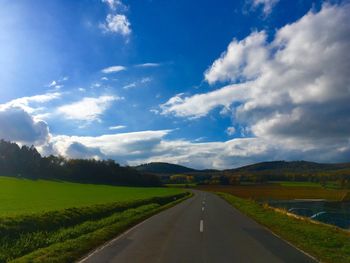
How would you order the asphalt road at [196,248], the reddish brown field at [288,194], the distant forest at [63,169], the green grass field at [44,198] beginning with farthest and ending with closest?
the distant forest at [63,169], the reddish brown field at [288,194], the green grass field at [44,198], the asphalt road at [196,248]

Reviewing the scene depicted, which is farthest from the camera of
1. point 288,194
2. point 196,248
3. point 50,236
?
point 288,194

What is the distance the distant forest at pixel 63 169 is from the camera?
113 meters

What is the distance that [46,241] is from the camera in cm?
1484

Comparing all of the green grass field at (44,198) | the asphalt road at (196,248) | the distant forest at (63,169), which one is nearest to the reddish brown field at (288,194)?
the green grass field at (44,198)

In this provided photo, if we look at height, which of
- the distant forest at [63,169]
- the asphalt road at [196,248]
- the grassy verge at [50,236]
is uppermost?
the distant forest at [63,169]

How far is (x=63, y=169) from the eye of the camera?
128625 mm

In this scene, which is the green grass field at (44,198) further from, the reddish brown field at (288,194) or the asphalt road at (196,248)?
the reddish brown field at (288,194)

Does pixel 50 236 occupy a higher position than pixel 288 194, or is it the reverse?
pixel 288 194

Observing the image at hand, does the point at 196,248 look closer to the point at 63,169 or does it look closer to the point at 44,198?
the point at 44,198

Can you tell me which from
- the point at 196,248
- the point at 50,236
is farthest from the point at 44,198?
the point at 196,248

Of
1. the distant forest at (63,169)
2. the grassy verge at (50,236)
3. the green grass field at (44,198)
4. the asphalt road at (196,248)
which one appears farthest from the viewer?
the distant forest at (63,169)

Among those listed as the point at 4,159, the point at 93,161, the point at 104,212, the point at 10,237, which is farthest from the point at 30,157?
the point at 10,237

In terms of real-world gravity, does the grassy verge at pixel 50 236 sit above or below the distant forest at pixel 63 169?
below

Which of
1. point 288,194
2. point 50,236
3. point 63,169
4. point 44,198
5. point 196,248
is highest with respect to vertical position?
point 63,169
